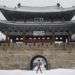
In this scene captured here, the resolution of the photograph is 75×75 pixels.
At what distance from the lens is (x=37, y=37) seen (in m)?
21.5

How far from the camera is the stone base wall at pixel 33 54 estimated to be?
17.9 metres

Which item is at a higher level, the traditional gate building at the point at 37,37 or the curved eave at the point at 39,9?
the curved eave at the point at 39,9

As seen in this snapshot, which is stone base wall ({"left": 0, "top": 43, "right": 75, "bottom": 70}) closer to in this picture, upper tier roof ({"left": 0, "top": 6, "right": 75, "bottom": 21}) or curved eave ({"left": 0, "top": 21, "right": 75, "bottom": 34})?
curved eave ({"left": 0, "top": 21, "right": 75, "bottom": 34})

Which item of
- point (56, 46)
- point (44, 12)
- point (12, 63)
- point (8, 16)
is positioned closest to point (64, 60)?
point (56, 46)

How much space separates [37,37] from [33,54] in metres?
3.67

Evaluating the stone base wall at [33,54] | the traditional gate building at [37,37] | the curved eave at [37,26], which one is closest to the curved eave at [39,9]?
the traditional gate building at [37,37]

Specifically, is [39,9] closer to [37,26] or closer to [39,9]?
[39,9]

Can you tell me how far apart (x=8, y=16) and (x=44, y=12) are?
3.72 metres

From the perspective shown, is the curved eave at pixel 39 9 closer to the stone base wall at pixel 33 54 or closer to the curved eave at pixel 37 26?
the curved eave at pixel 37 26

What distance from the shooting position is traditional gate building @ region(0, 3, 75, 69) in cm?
1798

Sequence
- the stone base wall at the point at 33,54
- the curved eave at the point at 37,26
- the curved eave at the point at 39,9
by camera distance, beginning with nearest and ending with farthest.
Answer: the stone base wall at the point at 33,54, the curved eave at the point at 37,26, the curved eave at the point at 39,9

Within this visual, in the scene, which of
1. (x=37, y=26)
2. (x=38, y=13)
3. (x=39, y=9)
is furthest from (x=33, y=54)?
(x=39, y=9)

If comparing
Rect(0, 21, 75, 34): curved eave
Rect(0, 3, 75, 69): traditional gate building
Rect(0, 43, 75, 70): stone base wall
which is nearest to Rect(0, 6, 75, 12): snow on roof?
Rect(0, 3, 75, 69): traditional gate building

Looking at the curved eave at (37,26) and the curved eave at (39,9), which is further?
the curved eave at (39,9)
